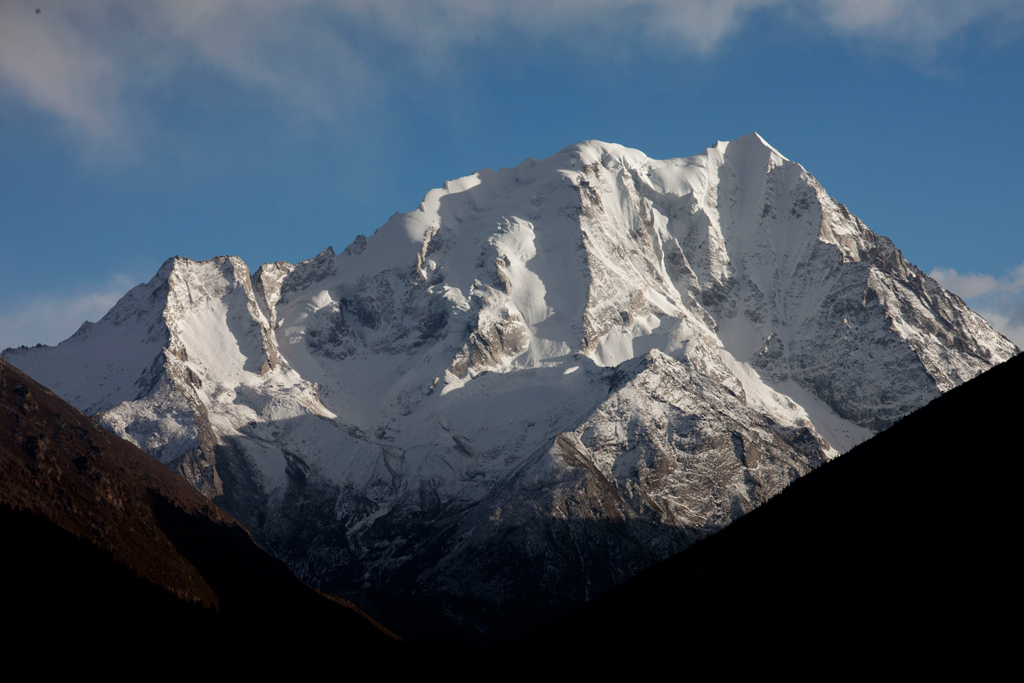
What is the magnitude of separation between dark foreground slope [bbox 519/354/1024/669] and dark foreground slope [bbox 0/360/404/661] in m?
54.2

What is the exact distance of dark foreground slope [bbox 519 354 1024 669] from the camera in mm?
67375

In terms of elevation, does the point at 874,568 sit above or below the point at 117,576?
above

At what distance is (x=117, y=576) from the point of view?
14312cm

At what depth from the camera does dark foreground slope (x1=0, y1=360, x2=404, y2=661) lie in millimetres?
128125

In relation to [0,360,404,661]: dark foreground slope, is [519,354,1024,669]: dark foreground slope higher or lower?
higher

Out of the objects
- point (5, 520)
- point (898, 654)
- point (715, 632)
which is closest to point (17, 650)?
point (5, 520)

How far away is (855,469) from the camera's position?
118812 mm

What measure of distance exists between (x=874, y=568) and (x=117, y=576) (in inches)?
4515

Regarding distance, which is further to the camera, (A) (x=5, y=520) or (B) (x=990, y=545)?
(A) (x=5, y=520)

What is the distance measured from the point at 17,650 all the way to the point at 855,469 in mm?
111989

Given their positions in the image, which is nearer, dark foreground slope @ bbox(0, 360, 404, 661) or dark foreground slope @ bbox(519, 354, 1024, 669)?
dark foreground slope @ bbox(519, 354, 1024, 669)

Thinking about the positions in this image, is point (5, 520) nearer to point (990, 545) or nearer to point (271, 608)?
point (271, 608)

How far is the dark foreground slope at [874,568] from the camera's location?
67375 mm

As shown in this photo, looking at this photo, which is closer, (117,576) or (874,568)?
(874,568)
